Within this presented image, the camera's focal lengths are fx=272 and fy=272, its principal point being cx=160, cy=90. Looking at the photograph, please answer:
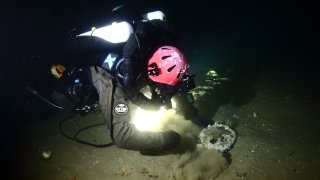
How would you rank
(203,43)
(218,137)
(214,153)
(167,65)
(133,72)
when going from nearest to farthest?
(133,72)
(167,65)
(214,153)
(218,137)
(203,43)

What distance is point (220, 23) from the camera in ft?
36.7

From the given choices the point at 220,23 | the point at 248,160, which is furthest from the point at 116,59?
the point at 220,23

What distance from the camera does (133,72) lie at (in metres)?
3.31

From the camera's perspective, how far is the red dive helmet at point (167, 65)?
344cm

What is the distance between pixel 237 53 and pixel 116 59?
5203 millimetres

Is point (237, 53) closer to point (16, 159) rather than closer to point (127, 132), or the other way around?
point (127, 132)

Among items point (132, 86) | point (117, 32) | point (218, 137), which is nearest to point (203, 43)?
point (218, 137)

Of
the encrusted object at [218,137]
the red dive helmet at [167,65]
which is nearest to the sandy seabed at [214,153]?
the encrusted object at [218,137]

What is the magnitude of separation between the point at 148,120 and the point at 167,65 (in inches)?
63.6

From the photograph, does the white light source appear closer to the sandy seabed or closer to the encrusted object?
the sandy seabed

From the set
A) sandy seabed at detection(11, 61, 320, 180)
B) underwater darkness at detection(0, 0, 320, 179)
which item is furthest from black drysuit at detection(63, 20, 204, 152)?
underwater darkness at detection(0, 0, 320, 179)

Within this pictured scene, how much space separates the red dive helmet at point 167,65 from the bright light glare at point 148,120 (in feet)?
4.36

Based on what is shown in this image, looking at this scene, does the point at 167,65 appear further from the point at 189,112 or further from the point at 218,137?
the point at 218,137

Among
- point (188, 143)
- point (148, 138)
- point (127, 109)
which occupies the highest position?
point (127, 109)
